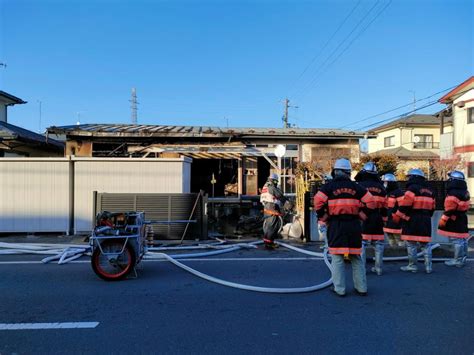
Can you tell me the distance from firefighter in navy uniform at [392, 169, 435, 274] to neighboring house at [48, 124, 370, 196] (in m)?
7.98

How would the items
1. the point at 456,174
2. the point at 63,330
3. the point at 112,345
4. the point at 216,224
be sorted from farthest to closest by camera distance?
the point at 216,224 < the point at 456,174 < the point at 63,330 < the point at 112,345

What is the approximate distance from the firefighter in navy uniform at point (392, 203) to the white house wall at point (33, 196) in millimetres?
8280

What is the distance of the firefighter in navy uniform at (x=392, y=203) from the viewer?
7.95m

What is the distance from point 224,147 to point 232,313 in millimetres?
10820

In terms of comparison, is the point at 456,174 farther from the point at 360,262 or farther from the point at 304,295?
the point at 304,295

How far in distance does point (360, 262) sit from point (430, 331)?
1.47 meters

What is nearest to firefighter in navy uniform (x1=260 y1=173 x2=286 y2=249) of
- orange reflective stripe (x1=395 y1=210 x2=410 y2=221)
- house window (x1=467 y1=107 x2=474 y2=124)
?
orange reflective stripe (x1=395 y1=210 x2=410 y2=221)

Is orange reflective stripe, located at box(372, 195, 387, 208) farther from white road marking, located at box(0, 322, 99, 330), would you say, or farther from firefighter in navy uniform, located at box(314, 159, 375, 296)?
white road marking, located at box(0, 322, 99, 330)

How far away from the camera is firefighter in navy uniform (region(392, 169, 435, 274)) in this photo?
7.11m

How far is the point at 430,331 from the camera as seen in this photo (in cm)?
430

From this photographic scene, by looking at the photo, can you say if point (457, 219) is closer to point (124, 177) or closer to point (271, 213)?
point (271, 213)

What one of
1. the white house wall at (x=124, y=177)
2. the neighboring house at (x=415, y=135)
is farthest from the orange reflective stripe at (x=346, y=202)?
the neighboring house at (x=415, y=135)

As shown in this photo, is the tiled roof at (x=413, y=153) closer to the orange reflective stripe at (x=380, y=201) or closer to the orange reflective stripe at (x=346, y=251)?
the orange reflective stripe at (x=380, y=201)

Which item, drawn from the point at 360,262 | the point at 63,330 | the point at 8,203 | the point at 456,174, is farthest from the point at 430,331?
the point at 8,203
